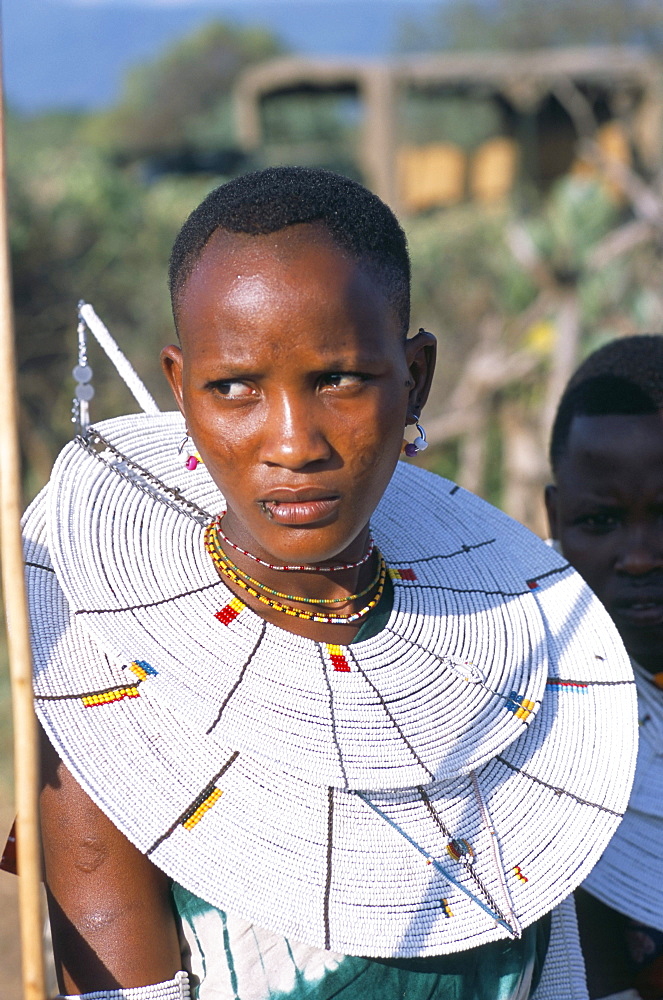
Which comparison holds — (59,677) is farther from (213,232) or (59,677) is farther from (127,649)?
(213,232)

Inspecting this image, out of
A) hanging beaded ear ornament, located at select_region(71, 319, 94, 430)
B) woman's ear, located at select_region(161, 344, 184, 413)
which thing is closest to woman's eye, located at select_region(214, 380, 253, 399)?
woman's ear, located at select_region(161, 344, 184, 413)

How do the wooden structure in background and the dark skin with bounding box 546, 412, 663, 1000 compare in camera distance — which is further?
the wooden structure in background

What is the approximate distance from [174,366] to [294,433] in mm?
296

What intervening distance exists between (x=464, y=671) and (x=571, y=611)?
0.31 meters

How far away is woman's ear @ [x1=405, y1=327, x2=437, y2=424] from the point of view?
5.07ft

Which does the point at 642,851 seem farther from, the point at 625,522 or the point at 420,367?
the point at 420,367

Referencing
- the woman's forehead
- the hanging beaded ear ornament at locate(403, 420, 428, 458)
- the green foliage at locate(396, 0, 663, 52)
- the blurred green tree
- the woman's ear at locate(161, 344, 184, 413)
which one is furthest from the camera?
the blurred green tree

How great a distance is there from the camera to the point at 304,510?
1.40 metres

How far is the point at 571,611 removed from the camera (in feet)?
6.07

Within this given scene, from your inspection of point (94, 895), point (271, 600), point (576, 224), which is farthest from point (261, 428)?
point (576, 224)

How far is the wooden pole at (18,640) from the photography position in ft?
3.34

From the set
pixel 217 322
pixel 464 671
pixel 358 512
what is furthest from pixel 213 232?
pixel 464 671

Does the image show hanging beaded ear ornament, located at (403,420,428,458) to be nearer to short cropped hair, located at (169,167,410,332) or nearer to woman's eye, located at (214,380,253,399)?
short cropped hair, located at (169,167,410,332)

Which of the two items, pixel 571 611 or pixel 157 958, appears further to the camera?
pixel 571 611
